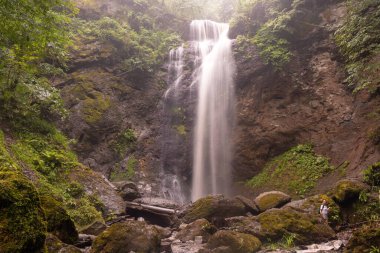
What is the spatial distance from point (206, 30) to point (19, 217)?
23.7 meters

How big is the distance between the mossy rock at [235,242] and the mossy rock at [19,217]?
4.22 m

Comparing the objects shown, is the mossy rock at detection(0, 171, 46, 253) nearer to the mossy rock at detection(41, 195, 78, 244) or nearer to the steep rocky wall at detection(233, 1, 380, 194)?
the mossy rock at detection(41, 195, 78, 244)

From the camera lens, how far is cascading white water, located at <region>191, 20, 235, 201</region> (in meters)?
16.8

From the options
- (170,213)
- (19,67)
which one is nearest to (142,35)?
(19,67)

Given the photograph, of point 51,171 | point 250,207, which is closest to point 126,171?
point 51,171

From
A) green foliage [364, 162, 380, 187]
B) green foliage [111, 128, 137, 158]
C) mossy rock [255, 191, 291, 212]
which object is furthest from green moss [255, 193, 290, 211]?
green foliage [111, 128, 137, 158]

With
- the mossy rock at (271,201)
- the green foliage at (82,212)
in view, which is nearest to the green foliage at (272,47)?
the mossy rock at (271,201)

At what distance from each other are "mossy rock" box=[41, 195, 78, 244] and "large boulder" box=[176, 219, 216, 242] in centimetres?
311


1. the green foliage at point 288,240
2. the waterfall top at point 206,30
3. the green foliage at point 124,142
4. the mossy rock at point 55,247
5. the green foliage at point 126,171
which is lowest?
the green foliage at point 288,240

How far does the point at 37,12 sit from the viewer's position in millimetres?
8039

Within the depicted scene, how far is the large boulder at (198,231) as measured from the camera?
26.7ft

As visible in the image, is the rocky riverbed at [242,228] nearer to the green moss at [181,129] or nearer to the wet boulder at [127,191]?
the wet boulder at [127,191]

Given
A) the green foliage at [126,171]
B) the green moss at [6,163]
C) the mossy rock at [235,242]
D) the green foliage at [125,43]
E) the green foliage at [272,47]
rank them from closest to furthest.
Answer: the green moss at [6,163] < the mossy rock at [235,242] < the green foliage at [126,171] < the green foliage at [272,47] < the green foliage at [125,43]

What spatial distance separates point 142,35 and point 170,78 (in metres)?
4.24
